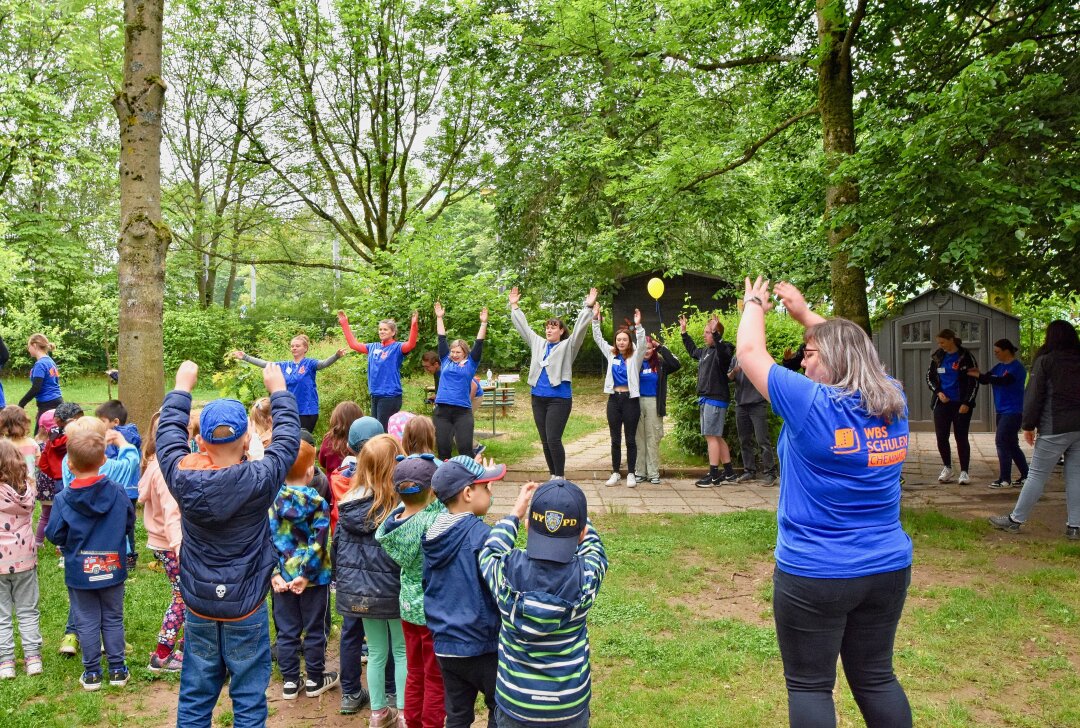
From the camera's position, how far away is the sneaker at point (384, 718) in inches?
146

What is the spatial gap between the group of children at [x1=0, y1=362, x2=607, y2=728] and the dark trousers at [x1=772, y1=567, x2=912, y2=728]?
28.5 inches

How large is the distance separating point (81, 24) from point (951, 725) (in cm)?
927

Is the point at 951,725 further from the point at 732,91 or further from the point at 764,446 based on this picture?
the point at 732,91

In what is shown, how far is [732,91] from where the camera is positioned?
Result: 12.0 meters

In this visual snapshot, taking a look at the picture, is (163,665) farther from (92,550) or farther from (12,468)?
(12,468)

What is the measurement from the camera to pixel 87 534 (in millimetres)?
4180

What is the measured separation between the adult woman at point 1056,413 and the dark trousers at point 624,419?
4.00 meters

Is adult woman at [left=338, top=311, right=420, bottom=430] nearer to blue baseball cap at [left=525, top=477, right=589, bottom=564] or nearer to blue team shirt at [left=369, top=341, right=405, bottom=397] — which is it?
blue team shirt at [left=369, top=341, right=405, bottom=397]

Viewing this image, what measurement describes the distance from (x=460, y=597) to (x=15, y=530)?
3029 millimetres

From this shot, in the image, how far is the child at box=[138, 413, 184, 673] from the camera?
174 inches

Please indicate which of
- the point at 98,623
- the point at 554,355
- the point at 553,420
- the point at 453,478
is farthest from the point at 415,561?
the point at 553,420

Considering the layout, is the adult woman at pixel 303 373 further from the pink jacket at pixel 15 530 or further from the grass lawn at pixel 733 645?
the pink jacket at pixel 15 530

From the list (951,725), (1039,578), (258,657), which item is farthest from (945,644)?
(258,657)

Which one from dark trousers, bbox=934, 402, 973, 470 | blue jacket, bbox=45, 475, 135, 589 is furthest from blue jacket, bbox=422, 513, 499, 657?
dark trousers, bbox=934, 402, 973, 470
